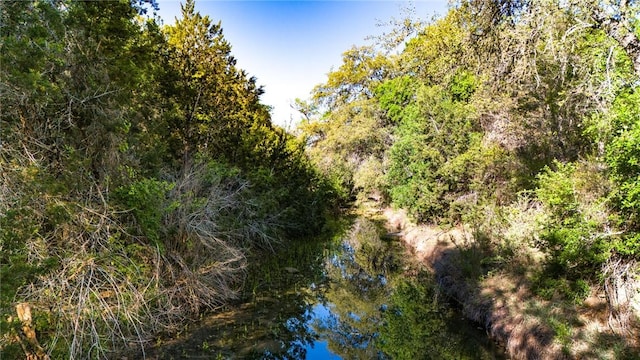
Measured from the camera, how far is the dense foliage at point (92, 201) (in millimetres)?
5684

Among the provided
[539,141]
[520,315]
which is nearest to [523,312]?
[520,315]

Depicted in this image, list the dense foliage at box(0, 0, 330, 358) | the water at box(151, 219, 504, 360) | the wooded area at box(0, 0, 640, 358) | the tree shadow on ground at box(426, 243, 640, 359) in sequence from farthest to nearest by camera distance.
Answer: the water at box(151, 219, 504, 360) < the tree shadow on ground at box(426, 243, 640, 359) < the wooded area at box(0, 0, 640, 358) < the dense foliage at box(0, 0, 330, 358)

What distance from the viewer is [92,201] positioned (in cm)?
760

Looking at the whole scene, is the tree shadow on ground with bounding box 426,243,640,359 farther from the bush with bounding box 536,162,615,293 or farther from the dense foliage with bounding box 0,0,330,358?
the dense foliage with bounding box 0,0,330,358

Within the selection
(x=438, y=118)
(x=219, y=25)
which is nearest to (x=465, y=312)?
(x=438, y=118)

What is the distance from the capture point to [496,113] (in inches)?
556

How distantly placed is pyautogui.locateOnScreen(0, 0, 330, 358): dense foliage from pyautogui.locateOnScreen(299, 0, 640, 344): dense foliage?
869 cm

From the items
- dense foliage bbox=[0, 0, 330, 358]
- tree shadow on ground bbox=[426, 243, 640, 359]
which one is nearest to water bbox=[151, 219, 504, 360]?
tree shadow on ground bbox=[426, 243, 640, 359]

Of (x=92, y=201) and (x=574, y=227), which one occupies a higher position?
(x=92, y=201)

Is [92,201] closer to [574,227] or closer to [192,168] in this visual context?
[192,168]

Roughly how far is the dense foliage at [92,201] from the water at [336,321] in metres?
0.95

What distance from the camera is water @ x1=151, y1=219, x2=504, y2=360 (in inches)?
350

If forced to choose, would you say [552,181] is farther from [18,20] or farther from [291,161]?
[291,161]

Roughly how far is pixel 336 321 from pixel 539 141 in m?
8.72
